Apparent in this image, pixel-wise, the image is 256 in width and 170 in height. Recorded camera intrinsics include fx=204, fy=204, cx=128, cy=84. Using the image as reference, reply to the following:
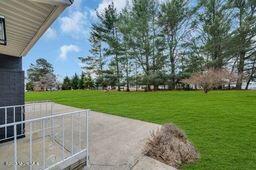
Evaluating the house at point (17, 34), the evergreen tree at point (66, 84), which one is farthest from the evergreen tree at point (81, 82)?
the house at point (17, 34)

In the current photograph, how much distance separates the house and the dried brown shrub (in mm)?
2626

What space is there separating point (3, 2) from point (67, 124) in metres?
4.17

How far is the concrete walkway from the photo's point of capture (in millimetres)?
3160

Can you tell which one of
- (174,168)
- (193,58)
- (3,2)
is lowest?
(174,168)

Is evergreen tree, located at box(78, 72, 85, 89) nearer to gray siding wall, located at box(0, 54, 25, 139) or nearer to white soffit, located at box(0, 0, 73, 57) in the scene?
gray siding wall, located at box(0, 54, 25, 139)

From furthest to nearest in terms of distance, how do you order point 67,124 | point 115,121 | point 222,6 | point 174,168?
point 222,6 → point 115,121 → point 67,124 → point 174,168

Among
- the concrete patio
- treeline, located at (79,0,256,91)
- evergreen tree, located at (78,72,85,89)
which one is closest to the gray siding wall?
the concrete patio

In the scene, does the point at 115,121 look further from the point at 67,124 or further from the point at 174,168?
the point at 174,168

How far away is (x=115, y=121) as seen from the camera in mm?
6363

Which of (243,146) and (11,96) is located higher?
(11,96)

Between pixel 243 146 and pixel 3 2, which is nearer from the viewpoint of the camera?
pixel 3 2

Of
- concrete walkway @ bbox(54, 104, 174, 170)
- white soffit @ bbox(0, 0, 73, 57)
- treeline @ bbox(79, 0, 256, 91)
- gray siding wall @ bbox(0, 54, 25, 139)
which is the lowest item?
concrete walkway @ bbox(54, 104, 174, 170)

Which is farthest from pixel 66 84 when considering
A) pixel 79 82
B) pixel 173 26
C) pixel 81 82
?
pixel 173 26

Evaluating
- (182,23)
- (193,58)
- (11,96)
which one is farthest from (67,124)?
(182,23)
